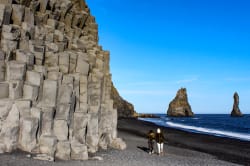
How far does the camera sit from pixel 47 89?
2220 centimetres

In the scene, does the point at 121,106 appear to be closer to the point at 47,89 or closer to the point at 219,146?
the point at 219,146

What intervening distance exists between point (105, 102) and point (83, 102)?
20.0 feet

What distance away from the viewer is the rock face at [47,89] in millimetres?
20016

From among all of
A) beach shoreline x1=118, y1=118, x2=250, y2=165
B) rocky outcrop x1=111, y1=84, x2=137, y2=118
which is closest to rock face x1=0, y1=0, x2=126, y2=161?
beach shoreline x1=118, y1=118, x2=250, y2=165

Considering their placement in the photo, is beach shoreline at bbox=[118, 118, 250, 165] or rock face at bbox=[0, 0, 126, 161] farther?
beach shoreline at bbox=[118, 118, 250, 165]

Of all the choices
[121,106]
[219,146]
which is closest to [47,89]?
[219,146]

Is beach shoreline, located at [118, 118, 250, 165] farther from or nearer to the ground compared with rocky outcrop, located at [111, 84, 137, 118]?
nearer to the ground

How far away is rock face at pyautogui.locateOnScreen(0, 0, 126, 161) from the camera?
20016 millimetres

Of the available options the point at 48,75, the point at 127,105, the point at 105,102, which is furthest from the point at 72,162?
the point at 127,105

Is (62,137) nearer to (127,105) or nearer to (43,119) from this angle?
(43,119)

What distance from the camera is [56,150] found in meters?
Answer: 20.8

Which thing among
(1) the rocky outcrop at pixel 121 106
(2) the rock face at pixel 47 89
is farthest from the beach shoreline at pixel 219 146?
(1) the rocky outcrop at pixel 121 106

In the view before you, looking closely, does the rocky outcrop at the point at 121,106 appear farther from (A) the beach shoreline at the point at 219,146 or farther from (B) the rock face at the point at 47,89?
(B) the rock face at the point at 47,89

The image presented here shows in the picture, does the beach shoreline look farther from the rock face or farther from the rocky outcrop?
the rocky outcrop
